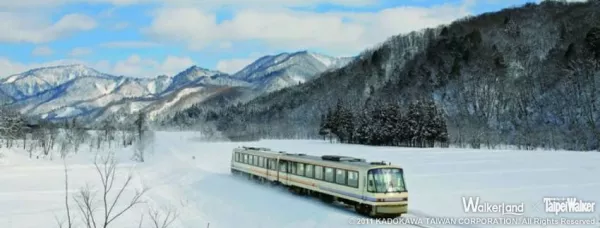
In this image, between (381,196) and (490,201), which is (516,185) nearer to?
(490,201)

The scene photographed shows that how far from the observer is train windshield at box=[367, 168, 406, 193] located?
965 inches

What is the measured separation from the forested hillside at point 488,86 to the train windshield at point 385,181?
192 feet

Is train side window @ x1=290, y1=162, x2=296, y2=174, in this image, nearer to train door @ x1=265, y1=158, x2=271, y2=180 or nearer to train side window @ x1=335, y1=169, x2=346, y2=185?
train door @ x1=265, y1=158, x2=271, y2=180

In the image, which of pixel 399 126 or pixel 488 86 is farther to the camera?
pixel 488 86

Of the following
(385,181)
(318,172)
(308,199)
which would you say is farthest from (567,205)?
(308,199)

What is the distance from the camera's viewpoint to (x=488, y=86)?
12669cm

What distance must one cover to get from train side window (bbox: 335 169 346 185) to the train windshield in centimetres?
242

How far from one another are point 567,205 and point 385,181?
8696mm

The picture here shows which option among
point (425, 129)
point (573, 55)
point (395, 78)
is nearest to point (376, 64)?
point (395, 78)

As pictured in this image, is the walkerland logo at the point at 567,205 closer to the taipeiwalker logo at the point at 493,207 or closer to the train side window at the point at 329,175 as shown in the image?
the taipeiwalker logo at the point at 493,207

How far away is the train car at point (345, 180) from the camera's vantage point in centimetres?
2430

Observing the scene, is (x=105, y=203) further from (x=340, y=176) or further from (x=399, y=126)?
(x=399, y=126)

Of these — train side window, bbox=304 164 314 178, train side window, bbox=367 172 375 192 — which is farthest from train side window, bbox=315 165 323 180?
train side window, bbox=367 172 375 192

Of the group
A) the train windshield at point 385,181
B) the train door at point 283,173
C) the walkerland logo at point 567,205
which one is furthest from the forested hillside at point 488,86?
the train windshield at point 385,181
